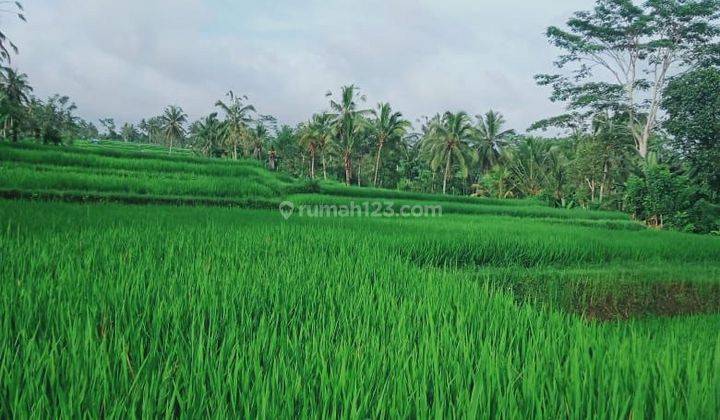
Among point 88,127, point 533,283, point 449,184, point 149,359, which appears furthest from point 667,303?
point 88,127

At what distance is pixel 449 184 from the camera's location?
104 feet

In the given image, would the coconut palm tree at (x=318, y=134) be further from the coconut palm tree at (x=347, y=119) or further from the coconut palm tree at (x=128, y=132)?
the coconut palm tree at (x=128, y=132)

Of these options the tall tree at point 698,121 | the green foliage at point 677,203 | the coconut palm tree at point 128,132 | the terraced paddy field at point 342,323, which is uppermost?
the coconut palm tree at point 128,132

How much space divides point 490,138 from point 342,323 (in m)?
28.2

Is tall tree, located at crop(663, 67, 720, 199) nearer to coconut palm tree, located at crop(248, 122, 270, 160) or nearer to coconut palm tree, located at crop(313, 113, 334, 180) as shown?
coconut palm tree, located at crop(313, 113, 334, 180)

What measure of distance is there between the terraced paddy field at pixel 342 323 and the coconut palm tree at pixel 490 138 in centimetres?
2097

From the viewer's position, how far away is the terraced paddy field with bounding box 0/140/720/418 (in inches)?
43.4

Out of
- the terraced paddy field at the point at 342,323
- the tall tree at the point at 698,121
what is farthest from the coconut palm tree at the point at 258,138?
the tall tree at the point at 698,121

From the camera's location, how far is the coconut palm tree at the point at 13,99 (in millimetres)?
18541

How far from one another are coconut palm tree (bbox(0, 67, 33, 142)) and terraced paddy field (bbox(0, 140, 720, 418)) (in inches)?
591

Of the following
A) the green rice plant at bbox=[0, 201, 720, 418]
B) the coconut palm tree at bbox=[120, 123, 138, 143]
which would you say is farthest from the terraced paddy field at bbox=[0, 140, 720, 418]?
the coconut palm tree at bbox=[120, 123, 138, 143]

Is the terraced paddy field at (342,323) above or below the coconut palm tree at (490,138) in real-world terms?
below

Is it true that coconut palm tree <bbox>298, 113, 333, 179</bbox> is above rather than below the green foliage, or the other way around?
above

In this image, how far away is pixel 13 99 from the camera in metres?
24.3
